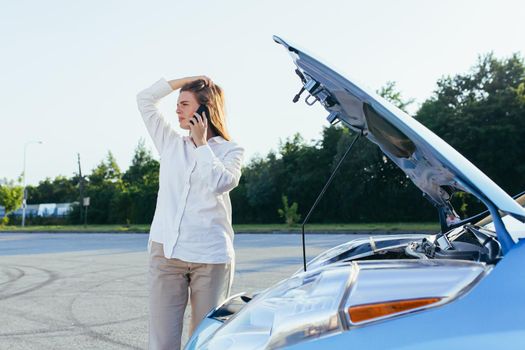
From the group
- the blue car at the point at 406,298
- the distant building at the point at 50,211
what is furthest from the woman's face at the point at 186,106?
the distant building at the point at 50,211

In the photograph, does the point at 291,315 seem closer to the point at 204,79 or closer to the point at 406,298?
the point at 406,298

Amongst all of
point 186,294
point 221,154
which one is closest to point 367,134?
point 221,154

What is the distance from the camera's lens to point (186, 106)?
2.69 meters

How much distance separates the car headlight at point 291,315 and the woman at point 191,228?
2.79ft

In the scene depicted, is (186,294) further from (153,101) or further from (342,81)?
(342,81)

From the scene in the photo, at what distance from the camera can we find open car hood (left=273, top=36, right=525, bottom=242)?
4.58ft

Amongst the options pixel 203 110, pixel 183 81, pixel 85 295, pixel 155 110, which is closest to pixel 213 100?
pixel 203 110

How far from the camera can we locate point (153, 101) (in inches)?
112

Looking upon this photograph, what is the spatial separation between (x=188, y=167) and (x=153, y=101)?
50 cm

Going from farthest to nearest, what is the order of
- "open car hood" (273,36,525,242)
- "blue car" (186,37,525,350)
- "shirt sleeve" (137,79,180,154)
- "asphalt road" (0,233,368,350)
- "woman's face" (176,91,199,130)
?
"asphalt road" (0,233,368,350), "shirt sleeve" (137,79,180,154), "woman's face" (176,91,199,130), "open car hood" (273,36,525,242), "blue car" (186,37,525,350)

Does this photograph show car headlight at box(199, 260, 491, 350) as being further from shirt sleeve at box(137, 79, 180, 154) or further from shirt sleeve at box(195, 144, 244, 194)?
shirt sleeve at box(137, 79, 180, 154)

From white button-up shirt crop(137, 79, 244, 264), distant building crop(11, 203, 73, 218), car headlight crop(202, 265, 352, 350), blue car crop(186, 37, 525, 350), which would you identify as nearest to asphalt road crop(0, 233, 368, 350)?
white button-up shirt crop(137, 79, 244, 264)

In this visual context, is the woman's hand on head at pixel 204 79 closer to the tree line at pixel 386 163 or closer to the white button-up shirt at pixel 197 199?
the white button-up shirt at pixel 197 199

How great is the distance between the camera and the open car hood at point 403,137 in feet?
4.58
